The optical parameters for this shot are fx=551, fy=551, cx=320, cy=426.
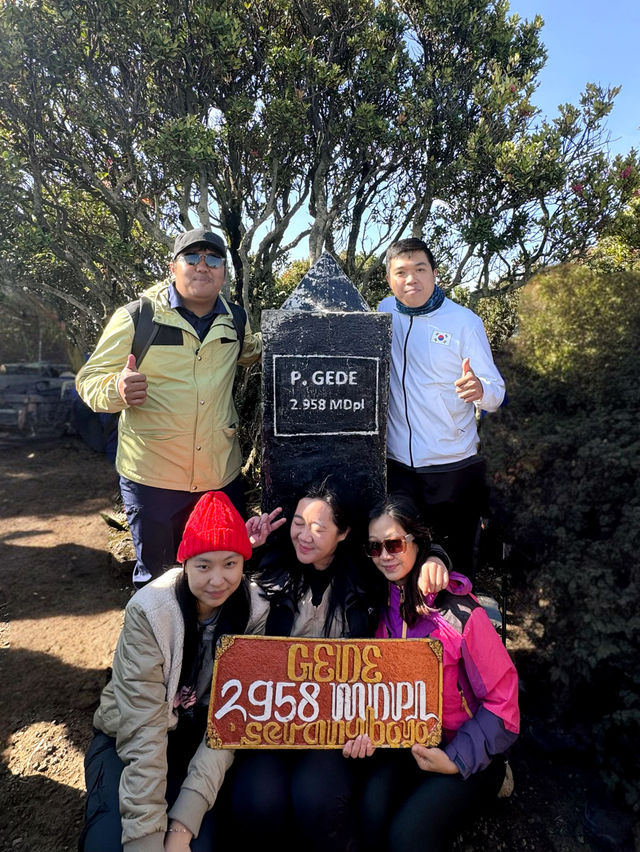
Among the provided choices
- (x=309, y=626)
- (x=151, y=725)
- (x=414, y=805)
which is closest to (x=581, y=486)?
(x=309, y=626)

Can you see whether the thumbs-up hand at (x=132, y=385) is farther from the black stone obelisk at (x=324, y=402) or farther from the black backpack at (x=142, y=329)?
the black stone obelisk at (x=324, y=402)

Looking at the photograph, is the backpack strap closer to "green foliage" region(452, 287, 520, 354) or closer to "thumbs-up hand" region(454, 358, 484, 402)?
"thumbs-up hand" region(454, 358, 484, 402)

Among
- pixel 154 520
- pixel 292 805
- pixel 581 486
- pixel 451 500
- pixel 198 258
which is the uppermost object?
pixel 198 258

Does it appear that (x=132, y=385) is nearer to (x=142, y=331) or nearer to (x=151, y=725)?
(x=142, y=331)

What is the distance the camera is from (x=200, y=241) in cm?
254

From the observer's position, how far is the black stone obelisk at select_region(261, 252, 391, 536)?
280 centimetres

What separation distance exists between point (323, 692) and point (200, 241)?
1968 mm

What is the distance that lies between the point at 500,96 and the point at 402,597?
18.8 feet

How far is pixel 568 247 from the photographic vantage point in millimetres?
6711

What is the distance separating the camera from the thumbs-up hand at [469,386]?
8.18 feet

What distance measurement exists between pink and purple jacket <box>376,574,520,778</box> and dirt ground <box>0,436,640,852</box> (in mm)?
619

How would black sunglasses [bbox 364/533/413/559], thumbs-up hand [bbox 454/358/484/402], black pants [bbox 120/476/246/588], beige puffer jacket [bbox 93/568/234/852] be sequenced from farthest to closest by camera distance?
black pants [bbox 120/476/246/588] < thumbs-up hand [bbox 454/358/484/402] < black sunglasses [bbox 364/533/413/559] < beige puffer jacket [bbox 93/568/234/852]

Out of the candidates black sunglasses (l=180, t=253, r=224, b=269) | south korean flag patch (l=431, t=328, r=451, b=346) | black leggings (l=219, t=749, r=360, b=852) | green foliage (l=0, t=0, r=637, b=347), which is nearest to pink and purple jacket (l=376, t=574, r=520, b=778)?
black leggings (l=219, t=749, r=360, b=852)

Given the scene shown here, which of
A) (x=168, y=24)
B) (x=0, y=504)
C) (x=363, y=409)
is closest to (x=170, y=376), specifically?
(x=363, y=409)
